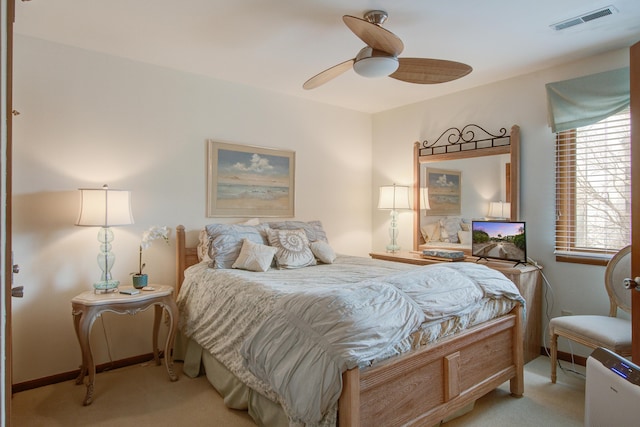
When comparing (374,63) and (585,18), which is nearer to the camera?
(374,63)

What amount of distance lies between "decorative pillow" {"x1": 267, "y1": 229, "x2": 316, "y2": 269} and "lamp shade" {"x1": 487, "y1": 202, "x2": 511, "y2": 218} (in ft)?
5.83

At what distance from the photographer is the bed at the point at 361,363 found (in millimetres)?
1567

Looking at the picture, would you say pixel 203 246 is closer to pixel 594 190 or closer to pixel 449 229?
pixel 449 229

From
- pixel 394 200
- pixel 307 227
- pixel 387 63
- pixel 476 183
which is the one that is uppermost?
pixel 387 63

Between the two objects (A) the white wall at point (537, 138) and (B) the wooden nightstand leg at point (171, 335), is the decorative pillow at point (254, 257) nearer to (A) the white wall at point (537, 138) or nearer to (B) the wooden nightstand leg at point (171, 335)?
(B) the wooden nightstand leg at point (171, 335)

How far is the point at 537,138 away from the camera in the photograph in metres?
3.30

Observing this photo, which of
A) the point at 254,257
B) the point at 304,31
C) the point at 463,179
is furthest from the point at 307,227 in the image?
the point at 304,31

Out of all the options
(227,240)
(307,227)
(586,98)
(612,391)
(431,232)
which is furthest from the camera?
(431,232)

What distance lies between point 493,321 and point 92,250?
9.65 feet

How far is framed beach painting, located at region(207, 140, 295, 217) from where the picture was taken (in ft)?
11.5

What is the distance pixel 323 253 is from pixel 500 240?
1550mm

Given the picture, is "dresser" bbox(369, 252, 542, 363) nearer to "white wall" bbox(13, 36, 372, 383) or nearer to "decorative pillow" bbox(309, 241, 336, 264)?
"decorative pillow" bbox(309, 241, 336, 264)

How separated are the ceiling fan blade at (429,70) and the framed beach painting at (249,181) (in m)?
1.71

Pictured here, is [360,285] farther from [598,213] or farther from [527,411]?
[598,213]
